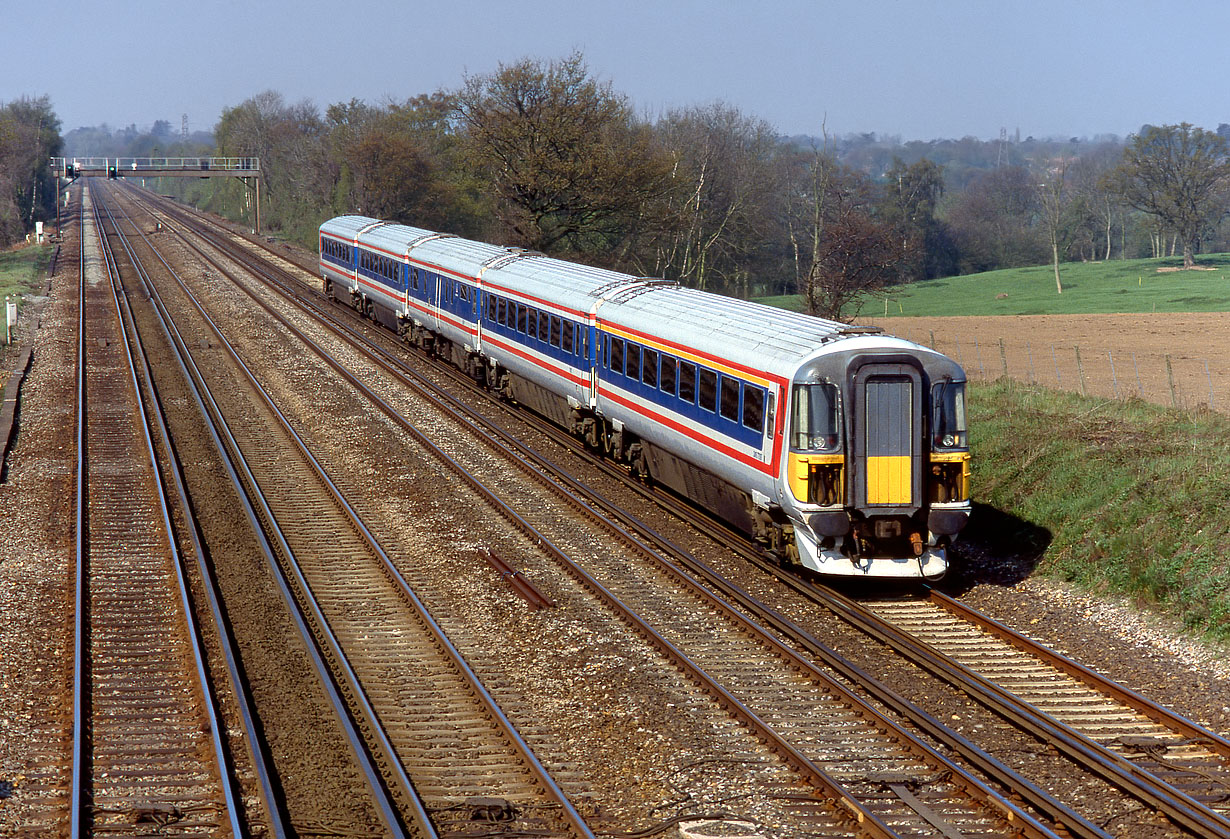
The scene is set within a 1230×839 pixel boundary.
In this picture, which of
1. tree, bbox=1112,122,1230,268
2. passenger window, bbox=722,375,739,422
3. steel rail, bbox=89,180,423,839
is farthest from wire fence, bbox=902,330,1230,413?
tree, bbox=1112,122,1230,268

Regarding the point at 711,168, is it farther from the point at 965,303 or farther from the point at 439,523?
the point at 439,523

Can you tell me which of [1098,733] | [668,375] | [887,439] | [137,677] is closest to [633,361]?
[668,375]

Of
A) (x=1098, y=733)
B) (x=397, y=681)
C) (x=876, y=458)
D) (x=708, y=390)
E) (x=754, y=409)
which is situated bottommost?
(x=1098, y=733)

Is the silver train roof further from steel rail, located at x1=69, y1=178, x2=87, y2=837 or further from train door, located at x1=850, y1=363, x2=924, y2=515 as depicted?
steel rail, located at x1=69, y1=178, x2=87, y2=837

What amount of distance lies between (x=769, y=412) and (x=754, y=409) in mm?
541

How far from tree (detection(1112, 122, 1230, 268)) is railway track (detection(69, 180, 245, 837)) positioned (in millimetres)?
78013

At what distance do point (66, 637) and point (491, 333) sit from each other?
1555cm

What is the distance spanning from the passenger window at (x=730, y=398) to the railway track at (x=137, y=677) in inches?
292

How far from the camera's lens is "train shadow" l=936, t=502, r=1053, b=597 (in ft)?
52.5

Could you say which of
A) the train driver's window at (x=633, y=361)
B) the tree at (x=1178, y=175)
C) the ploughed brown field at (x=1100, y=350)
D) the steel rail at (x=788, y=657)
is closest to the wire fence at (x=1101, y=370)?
the ploughed brown field at (x=1100, y=350)

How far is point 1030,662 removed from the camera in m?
13.0

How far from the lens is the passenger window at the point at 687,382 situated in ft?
57.7

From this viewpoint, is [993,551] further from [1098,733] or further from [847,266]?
[847,266]

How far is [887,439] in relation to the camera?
1451 centimetres
